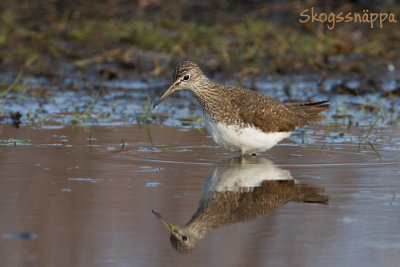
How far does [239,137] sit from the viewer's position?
7562 mm

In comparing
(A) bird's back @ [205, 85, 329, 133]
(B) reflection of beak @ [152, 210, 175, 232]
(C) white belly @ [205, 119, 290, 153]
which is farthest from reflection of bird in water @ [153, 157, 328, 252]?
(A) bird's back @ [205, 85, 329, 133]

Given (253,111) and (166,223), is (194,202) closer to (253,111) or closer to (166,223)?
(166,223)

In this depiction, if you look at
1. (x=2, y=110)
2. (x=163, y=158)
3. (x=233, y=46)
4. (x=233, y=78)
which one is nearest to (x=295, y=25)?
(x=233, y=46)

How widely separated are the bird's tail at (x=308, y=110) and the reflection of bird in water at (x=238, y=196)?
1323mm

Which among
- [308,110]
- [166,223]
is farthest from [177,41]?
[166,223]

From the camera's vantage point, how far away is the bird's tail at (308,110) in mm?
8562

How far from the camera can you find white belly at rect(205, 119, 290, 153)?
7562 millimetres

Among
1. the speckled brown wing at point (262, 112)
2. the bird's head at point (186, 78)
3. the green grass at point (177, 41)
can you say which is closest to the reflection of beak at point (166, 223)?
the speckled brown wing at point (262, 112)

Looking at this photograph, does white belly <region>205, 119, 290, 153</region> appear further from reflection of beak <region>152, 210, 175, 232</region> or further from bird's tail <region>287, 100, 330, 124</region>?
reflection of beak <region>152, 210, 175, 232</region>

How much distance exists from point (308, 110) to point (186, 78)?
1691 mm

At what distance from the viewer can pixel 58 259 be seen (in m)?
4.50

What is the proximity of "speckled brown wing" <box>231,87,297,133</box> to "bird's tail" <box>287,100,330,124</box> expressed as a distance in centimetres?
22

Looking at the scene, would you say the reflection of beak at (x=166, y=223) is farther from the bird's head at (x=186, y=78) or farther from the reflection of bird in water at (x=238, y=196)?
the bird's head at (x=186, y=78)

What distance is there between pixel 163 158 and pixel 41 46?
7.06 m
